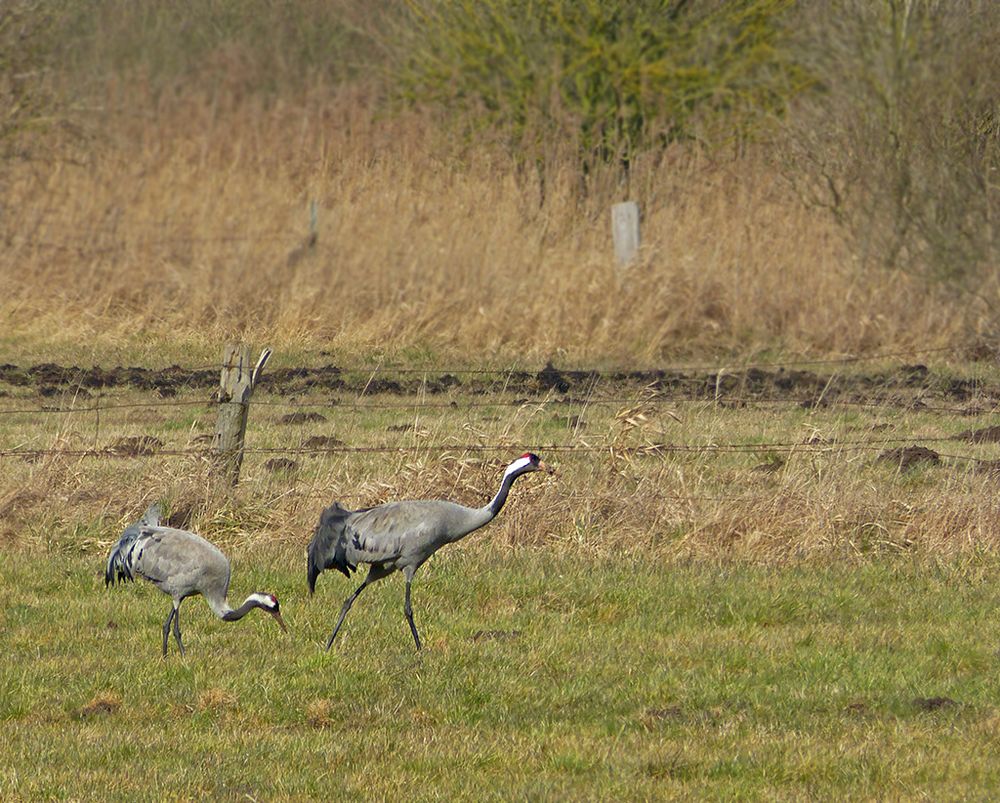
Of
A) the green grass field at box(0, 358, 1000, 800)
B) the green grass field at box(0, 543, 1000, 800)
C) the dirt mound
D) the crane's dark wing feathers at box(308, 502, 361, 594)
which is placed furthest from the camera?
the dirt mound

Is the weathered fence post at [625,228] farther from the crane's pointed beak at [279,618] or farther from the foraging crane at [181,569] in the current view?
the foraging crane at [181,569]

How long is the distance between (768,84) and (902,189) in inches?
171

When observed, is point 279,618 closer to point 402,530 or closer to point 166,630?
point 166,630

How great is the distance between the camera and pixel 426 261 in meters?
21.4

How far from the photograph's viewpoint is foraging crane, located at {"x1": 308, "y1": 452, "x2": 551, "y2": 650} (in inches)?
317

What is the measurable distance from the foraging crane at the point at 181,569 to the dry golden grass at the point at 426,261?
1100 centimetres

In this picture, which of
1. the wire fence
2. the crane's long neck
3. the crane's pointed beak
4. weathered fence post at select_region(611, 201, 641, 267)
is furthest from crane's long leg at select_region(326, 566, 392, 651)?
weathered fence post at select_region(611, 201, 641, 267)

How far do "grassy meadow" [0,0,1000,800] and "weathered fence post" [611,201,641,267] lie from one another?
481 mm

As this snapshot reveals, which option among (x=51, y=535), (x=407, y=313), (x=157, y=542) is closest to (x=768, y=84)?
(x=407, y=313)

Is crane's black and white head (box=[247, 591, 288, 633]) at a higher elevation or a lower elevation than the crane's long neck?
lower

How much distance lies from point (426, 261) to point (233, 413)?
10.6 metres

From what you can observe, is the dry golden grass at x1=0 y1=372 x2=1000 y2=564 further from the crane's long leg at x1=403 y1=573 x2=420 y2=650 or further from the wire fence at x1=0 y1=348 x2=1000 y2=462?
the crane's long leg at x1=403 y1=573 x2=420 y2=650

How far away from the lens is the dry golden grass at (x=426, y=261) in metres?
20.0

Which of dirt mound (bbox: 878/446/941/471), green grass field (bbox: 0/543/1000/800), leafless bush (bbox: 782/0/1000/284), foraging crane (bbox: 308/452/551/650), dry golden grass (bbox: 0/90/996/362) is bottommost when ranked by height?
green grass field (bbox: 0/543/1000/800)
